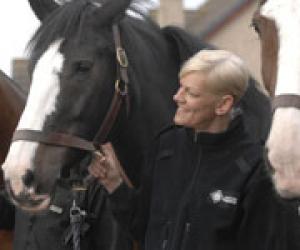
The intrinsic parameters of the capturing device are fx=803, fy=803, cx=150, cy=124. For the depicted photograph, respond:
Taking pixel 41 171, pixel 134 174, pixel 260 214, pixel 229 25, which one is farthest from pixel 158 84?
pixel 229 25

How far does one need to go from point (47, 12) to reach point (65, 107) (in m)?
0.59

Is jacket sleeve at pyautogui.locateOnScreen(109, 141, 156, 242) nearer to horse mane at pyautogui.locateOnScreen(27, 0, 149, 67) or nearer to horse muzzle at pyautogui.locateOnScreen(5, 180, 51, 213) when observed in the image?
horse muzzle at pyautogui.locateOnScreen(5, 180, 51, 213)

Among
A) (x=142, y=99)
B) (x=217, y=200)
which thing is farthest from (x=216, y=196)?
(x=142, y=99)

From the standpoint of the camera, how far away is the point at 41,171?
3.12 meters

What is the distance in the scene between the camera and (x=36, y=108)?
3.12 metres

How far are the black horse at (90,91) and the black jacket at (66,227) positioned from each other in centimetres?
28

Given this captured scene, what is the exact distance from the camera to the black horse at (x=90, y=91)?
122 inches

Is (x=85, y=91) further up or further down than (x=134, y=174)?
further up

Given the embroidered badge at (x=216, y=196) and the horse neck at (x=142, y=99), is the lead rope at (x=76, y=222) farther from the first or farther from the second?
the embroidered badge at (x=216, y=196)

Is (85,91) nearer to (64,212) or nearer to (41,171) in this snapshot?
(41,171)

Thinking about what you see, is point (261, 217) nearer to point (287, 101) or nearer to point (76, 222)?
point (287, 101)

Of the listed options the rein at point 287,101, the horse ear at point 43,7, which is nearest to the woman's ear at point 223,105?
the rein at point 287,101

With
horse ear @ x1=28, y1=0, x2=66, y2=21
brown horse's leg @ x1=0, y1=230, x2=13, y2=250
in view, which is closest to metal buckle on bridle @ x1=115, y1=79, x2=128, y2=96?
horse ear @ x1=28, y1=0, x2=66, y2=21

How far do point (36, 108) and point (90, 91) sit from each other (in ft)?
0.80
